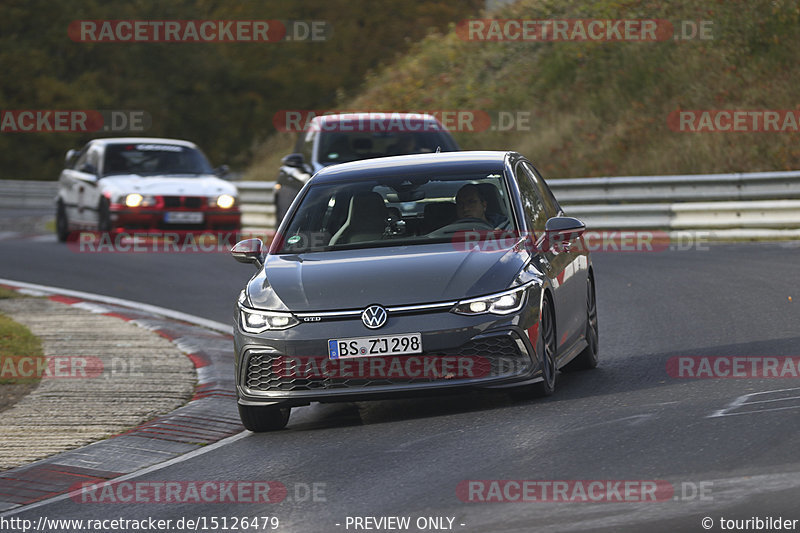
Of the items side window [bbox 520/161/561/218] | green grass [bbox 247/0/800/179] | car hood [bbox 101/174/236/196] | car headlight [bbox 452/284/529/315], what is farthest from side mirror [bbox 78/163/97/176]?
car headlight [bbox 452/284/529/315]

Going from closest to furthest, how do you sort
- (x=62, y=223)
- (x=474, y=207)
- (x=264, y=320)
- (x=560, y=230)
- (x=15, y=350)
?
(x=264, y=320) < (x=560, y=230) < (x=474, y=207) < (x=15, y=350) < (x=62, y=223)

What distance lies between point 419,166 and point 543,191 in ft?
4.18

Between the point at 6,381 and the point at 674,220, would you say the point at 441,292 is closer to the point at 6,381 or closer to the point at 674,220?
the point at 6,381

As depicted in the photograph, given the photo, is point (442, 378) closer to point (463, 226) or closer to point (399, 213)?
point (463, 226)

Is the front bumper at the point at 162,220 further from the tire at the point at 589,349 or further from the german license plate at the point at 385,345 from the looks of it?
the german license plate at the point at 385,345

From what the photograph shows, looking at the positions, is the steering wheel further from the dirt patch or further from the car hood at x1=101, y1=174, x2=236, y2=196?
the car hood at x1=101, y1=174, x2=236, y2=196

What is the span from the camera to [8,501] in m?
7.37

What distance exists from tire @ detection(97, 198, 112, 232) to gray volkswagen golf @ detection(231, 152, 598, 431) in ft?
43.7

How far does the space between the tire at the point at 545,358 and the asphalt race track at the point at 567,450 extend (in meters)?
0.09

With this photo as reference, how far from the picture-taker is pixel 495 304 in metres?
8.37

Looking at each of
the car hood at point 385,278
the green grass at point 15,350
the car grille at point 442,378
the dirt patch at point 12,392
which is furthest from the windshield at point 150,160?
the car grille at point 442,378

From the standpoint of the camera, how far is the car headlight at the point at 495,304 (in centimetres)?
830

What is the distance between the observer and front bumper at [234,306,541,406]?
824cm

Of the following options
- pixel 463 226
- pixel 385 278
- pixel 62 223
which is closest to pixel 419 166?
pixel 463 226
